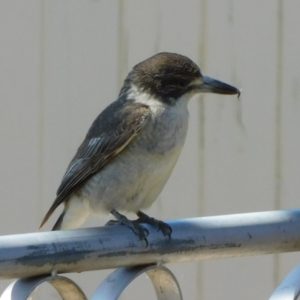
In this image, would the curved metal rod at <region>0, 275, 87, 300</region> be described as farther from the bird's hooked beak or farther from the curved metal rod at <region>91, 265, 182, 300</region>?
the bird's hooked beak

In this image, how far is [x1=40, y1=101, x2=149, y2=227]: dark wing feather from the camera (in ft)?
6.77

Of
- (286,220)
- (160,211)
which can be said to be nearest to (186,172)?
(160,211)

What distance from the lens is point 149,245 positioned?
3.98 feet

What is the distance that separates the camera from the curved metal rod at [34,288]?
1048 millimetres

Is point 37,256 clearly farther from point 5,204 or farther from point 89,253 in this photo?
point 5,204

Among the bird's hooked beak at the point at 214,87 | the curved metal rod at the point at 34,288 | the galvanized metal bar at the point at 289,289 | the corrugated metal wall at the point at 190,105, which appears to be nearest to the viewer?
the curved metal rod at the point at 34,288

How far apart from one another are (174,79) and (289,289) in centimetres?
105

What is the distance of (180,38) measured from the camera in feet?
8.70

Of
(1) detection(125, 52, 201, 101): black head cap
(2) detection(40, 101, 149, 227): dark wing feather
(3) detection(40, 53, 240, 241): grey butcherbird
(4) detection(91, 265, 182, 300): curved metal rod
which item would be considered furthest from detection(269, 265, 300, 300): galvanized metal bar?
(1) detection(125, 52, 201, 101): black head cap

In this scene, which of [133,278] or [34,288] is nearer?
[34,288]

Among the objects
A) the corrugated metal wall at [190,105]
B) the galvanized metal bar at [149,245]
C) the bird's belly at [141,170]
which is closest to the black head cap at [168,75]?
the bird's belly at [141,170]

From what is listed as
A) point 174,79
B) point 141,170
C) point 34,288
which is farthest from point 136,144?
point 34,288

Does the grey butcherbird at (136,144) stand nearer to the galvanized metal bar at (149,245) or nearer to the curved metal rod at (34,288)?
the galvanized metal bar at (149,245)

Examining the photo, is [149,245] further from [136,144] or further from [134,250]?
[136,144]
